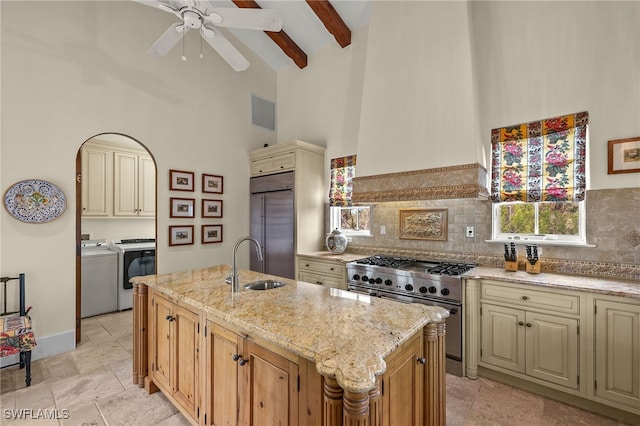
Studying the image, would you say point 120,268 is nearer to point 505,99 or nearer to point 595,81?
point 505,99

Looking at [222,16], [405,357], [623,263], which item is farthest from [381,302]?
[222,16]

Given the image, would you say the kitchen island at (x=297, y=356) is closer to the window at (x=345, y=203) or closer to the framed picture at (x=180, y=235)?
the framed picture at (x=180, y=235)

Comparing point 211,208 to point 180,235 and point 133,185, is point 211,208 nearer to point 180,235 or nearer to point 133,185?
point 180,235

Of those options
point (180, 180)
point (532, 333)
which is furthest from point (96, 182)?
point (532, 333)

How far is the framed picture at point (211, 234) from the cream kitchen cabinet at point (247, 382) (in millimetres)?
2755

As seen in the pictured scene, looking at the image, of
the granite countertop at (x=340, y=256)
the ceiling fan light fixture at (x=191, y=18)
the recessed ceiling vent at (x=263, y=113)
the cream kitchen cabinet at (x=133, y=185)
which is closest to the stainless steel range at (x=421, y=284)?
the granite countertop at (x=340, y=256)

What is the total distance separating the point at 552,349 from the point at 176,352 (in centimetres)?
280

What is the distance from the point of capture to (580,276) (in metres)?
2.52

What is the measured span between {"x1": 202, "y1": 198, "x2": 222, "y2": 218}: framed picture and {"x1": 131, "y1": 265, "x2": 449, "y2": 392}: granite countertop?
2180mm

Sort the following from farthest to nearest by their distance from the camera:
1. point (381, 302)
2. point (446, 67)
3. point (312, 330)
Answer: point (446, 67), point (381, 302), point (312, 330)

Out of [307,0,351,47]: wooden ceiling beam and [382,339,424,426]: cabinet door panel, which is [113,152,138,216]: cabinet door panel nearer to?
[307,0,351,47]: wooden ceiling beam

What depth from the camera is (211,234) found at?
4.27 metres

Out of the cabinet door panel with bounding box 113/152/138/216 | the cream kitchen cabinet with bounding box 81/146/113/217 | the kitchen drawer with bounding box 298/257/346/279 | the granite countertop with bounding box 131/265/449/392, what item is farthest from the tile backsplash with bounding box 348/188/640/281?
the cream kitchen cabinet with bounding box 81/146/113/217

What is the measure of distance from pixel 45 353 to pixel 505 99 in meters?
5.32
